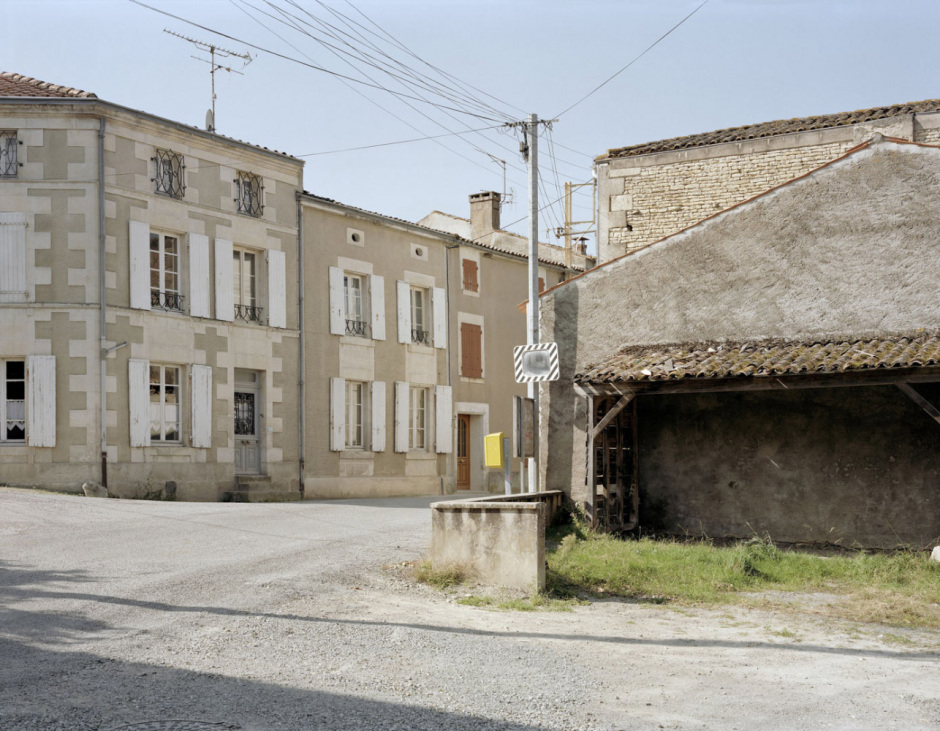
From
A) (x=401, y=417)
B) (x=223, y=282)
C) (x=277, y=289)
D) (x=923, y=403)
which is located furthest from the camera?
(x=401, y=417)

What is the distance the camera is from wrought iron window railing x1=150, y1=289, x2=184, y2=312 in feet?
62.3

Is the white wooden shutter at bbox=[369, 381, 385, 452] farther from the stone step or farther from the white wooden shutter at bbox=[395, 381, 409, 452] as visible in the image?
the stone step

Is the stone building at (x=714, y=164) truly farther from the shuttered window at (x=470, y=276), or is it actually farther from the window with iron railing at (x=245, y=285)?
the window with iron railing at (x=245, y=285)

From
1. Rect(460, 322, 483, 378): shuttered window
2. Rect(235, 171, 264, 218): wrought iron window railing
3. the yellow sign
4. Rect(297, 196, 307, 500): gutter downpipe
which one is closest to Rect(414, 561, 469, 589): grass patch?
the yellow sign

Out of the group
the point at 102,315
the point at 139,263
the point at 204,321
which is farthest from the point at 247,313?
the point at 102,315

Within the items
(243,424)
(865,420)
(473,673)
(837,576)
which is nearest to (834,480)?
(865,420)

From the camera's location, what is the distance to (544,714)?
5.39 meters

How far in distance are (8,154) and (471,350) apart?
12.0 metres

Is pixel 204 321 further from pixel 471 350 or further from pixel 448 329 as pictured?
pixel 471 350

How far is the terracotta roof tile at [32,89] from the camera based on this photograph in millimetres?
18078

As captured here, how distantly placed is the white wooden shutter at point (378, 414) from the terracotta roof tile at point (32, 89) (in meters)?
8.45

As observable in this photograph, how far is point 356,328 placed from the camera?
23.0 meters

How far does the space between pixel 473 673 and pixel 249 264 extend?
51.9 ft

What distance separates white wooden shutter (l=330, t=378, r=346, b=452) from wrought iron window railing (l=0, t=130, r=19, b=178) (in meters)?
7.44
